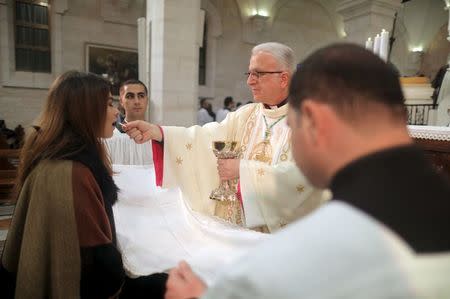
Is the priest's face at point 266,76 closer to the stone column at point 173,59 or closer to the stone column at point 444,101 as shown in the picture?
the stone column at point 444,101

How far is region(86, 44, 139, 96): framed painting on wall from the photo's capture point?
33.9ft

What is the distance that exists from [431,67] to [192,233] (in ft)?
58.5

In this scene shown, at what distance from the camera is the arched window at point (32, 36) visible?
9602 mm

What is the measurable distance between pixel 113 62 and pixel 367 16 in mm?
7332

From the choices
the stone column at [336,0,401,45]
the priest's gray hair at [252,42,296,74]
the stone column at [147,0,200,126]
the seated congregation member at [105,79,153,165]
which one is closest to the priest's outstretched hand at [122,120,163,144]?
the priest's gray hair at [252,42,296,74]

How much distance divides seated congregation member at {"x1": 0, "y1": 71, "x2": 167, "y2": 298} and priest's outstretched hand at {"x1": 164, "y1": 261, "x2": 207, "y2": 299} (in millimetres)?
631

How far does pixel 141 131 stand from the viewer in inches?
90.0

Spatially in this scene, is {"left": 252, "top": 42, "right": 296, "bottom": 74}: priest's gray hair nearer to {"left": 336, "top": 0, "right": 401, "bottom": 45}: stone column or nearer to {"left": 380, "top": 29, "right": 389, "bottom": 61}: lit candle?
{"left": 380, "top": 29, "right": 389, "bottom": 61}: lit candle

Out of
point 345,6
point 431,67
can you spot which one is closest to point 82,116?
point 345,6

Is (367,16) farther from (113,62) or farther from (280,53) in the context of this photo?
(113,62)

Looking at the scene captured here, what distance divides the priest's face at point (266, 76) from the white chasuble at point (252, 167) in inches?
6.3

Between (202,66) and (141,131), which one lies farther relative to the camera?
(202,66)

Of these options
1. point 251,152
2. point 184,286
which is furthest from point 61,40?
point 184,286

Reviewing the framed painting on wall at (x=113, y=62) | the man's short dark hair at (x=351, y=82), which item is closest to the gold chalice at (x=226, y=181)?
the man's short dark hair at (x=351, y=82)
